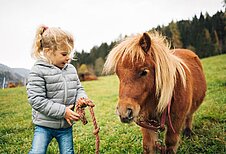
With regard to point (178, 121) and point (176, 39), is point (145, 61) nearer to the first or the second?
point (178, 121)

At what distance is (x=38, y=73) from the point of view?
272cm

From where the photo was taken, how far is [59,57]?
9.30 feet

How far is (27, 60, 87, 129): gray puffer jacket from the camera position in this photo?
8.72 feet

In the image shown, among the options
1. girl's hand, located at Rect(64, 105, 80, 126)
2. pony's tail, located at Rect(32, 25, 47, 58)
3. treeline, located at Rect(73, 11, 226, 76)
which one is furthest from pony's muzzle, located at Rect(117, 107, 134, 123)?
treeline, located at Rect(73, 11, 226, 76)

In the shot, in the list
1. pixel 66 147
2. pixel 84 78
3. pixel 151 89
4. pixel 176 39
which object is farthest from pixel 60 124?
pixel 176 39

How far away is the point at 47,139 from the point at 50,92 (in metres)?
0.57

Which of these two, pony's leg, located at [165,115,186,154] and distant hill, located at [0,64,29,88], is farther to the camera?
distant hill, located at [0,64,29,88]

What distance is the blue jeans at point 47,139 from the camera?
271cm

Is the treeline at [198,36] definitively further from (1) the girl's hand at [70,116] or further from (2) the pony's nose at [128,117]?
(2) the pony's nose at [128,117]

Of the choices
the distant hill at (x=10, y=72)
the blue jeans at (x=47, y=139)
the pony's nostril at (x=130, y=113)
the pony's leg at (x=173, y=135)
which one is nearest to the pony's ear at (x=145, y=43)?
the pony's nostril at (x=130, y=113)

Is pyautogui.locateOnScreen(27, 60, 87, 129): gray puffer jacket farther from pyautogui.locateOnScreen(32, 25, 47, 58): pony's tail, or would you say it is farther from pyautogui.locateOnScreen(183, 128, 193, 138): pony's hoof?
pyautogui.locateOnScreen(183, 128, 193, 138): pony's hoof

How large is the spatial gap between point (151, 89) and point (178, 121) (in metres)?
0.74

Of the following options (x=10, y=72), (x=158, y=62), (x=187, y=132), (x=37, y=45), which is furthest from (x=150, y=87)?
(x=10, y=72)

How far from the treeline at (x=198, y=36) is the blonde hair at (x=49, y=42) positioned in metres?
46.4
